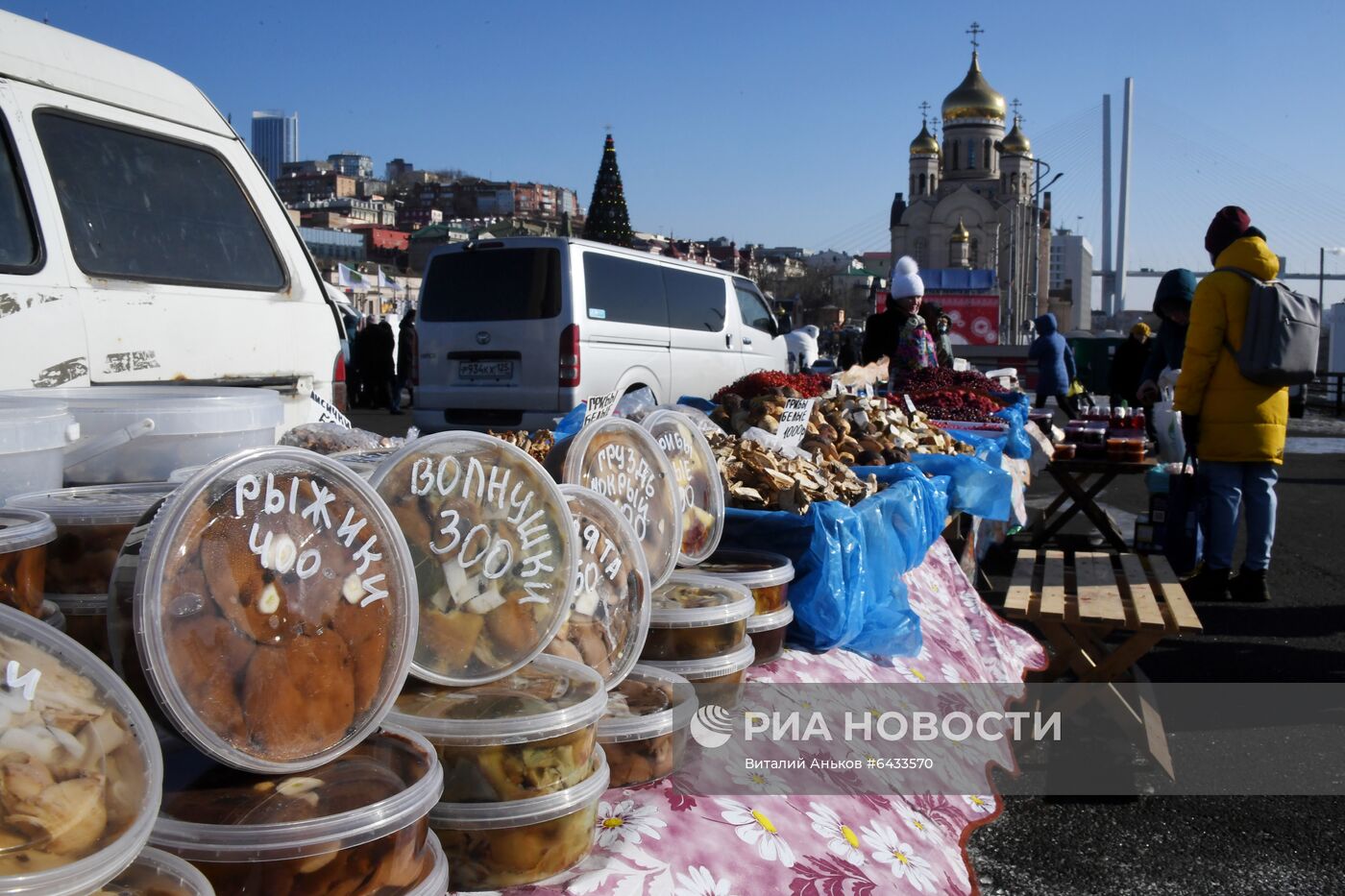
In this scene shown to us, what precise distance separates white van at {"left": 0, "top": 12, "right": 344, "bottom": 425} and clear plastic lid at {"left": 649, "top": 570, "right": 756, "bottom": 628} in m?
1.74

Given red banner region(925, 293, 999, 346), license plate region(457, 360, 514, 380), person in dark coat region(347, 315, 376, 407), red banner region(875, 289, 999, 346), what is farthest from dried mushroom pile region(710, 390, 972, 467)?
red banner region(925, 293, 999, 346)

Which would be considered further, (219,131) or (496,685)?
(219,131)

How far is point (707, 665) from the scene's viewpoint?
7.62ft

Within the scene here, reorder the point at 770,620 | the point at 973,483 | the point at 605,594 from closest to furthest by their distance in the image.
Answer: the point at 605,594, the point at 770,620, the point at 973,483

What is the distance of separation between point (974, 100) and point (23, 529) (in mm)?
89126

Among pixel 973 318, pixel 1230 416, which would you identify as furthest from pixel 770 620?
pixel 973 318

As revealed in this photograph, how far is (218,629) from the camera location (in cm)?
132

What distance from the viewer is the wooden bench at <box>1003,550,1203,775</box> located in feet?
12.0

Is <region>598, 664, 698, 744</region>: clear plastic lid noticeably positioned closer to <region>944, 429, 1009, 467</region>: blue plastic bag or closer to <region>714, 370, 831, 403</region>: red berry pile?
<region>714, 370, 831, 403</region>: red berry pile

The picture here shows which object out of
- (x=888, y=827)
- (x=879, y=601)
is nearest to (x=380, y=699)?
(x=888, y=827)

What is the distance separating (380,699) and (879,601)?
6.79 ft

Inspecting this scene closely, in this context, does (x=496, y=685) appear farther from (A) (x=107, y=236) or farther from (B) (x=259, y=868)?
(A) (x=107, y=236)

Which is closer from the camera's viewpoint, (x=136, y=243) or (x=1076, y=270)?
(x=136, y=243)

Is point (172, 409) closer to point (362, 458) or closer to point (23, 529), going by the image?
point (362, 458)
